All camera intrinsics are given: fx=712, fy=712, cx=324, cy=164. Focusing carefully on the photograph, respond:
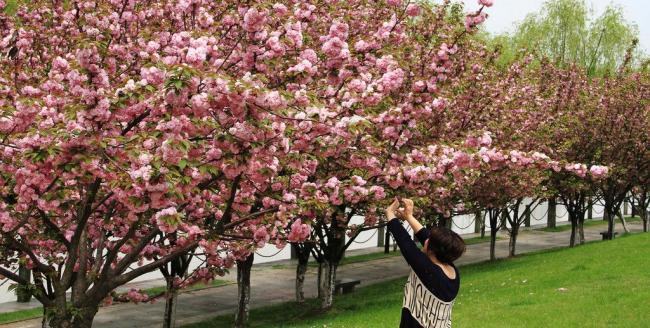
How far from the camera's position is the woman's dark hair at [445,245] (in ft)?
16.2

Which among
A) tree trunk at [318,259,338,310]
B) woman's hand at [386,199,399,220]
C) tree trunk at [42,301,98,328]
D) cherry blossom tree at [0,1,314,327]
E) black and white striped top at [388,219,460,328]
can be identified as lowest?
tree trunk at [318,259,338,310]

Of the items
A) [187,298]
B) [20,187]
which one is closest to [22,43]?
[20,187]

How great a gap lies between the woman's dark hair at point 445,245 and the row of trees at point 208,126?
46.9 inches

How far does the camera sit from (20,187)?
6.21 metres

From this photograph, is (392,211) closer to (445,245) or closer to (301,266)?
(445,245)

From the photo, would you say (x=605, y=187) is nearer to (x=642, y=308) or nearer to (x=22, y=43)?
(x=642, y=308)

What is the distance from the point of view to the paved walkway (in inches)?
620

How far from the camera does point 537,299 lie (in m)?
12.1

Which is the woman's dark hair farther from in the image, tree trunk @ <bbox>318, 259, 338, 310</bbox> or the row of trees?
tree trunk @ <bbox>318, 259, 338, 310</bbox>

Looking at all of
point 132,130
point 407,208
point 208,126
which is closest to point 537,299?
point 407,208

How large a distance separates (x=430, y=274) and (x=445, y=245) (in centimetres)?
23

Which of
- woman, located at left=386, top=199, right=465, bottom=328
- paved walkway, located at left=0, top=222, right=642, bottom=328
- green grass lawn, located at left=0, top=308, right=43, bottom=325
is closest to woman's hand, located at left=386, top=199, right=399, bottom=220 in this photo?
woman, located at left=386, top=199, right=465, bottom=328

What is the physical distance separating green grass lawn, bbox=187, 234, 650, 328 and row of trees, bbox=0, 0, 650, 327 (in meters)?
2.16

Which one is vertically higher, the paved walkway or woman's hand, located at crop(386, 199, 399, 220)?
woman's hand, located at crop(386, 199, 399, 220)
